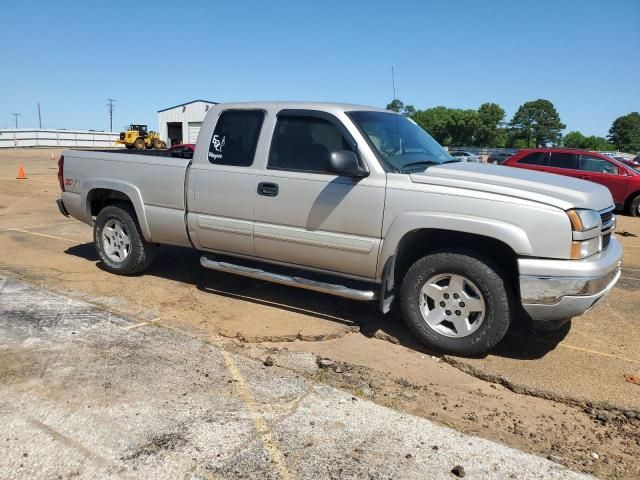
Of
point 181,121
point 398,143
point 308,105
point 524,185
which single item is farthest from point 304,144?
point 181,121

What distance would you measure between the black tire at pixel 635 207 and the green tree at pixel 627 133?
392 ft

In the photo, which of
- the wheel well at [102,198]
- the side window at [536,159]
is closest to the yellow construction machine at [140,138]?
the side window at [536,159]

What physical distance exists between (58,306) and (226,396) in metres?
2.60

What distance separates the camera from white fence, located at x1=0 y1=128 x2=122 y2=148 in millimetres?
51688

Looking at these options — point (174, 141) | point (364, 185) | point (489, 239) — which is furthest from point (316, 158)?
point (174, 141)

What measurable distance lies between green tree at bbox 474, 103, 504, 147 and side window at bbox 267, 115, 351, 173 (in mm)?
116964

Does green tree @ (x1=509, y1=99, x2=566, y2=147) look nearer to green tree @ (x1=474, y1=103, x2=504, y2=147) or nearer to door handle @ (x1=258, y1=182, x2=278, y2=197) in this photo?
green tree @ (x1=474, y1=103, x2=504, y2=147)

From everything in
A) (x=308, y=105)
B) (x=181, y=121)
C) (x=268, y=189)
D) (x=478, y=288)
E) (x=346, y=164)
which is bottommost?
(x=478, y=288)

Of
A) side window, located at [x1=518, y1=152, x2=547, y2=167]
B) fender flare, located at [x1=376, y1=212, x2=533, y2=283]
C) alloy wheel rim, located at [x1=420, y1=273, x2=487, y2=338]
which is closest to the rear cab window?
fender flare, located at [x1=376, y1=212, x2=533, y2=283]

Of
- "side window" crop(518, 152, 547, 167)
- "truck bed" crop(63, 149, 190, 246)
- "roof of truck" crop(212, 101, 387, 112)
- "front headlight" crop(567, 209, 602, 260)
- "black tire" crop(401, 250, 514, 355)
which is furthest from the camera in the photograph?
"side window" crop(518, 152, 547, 167)

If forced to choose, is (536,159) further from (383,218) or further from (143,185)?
(143,185)

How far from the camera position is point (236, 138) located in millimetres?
5141

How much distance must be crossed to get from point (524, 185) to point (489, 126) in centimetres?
11973

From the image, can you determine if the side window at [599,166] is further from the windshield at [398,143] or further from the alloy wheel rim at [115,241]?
the alloy wheel rim at [115,241]
